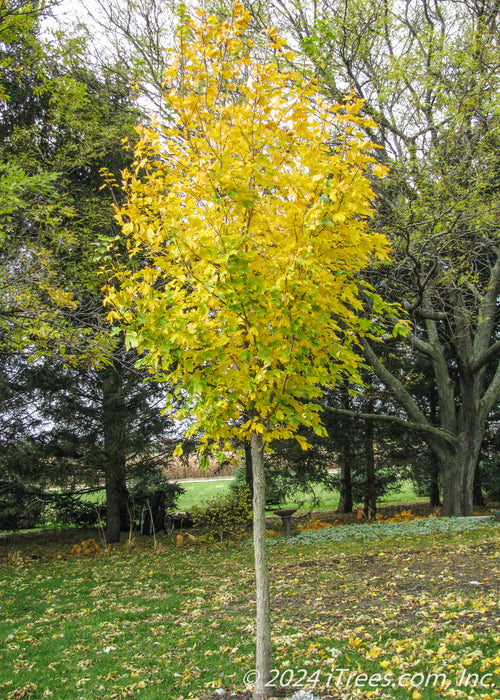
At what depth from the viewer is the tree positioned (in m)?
8.20

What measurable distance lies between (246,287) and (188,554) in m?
7.60

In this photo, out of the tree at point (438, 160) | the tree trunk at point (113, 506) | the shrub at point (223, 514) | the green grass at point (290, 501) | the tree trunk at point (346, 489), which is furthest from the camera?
the green grass at point (290, 501)

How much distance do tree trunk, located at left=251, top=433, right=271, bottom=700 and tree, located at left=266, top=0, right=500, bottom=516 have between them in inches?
199

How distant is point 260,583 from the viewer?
331cm

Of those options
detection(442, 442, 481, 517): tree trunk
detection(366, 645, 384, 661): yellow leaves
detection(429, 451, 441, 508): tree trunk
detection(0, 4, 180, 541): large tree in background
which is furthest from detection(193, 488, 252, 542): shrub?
detection(366, 645, 384, 661): yellow leaves

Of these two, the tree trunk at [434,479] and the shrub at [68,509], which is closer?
the shrub at [68,509]

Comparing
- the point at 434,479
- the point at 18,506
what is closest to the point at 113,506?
the point at 18,506

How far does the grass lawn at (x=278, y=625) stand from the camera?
132 inches

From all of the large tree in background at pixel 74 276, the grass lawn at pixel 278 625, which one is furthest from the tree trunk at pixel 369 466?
the large tree in background at pixel 74 276

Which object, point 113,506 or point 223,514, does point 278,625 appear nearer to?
point 223,514

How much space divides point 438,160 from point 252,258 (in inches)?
271

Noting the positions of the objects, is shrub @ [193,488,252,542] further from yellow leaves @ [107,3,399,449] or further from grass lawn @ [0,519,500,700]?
yellow leaves @ [107,3,399,449]

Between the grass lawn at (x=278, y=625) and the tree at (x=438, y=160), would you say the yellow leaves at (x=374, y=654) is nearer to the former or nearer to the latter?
the grass lawn at (x=278, y=625)

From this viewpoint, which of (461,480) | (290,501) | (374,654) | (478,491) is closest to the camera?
(374,654)
